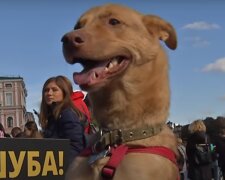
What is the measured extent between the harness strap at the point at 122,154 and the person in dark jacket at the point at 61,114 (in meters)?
1.92

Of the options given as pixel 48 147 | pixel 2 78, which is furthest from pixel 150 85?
pixel 2 78

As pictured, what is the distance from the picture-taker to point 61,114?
207 inches

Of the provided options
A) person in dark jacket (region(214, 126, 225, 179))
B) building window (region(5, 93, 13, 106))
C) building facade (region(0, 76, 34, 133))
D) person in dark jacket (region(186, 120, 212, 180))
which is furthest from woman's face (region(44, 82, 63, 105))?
building window (region(5, 93, 13, 106))

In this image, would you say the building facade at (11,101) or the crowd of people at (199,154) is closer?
the crowd of people at (199,154)

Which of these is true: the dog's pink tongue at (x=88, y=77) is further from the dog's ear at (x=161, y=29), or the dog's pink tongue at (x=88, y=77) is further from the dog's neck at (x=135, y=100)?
the dog's ear at (x=161, y=29)

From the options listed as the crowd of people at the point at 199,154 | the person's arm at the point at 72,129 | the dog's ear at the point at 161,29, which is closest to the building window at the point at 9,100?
the crowd of people at the point at 199,154

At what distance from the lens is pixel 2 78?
11069 cm

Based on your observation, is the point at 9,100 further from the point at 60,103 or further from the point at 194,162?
the point at 60,103

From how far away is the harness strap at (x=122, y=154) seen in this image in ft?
10.5

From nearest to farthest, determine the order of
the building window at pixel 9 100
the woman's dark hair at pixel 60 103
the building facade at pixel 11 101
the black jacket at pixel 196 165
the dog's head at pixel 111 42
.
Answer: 1. the dog's head at pixel 111 42
2. the woman's dark hair at pixel 60 103
3. the black jacket at pixel 196 165
4. the building facade at pixel 11 101
5. the building window at pixel 9 100

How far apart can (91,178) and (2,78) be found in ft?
361

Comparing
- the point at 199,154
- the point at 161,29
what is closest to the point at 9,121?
the point at 199,154

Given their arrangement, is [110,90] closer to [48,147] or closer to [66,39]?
[66,39]

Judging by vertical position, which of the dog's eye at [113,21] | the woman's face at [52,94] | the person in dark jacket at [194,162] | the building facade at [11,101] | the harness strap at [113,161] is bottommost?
the harness strap at [113,161]
